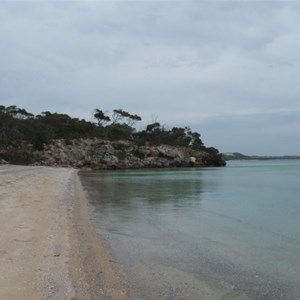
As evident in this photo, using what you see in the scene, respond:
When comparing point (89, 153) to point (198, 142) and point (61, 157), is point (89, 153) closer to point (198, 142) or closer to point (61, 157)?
point (61, 157)

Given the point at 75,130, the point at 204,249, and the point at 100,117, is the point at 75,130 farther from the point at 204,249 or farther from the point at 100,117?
the point at 204,249

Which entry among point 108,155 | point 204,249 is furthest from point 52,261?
point 108,155

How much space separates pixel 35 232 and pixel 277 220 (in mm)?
9075

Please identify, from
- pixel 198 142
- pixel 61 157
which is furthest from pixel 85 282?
pixel 198 142

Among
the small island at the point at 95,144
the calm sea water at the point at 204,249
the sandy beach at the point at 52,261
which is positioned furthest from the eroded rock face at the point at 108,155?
the sandy beach at the point at 52,261

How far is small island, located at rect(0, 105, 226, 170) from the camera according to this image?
3012 inches

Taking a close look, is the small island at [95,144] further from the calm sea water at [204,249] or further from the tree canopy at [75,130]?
the calm sea water at [204,249]

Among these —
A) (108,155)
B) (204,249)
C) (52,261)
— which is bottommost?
(204,249)

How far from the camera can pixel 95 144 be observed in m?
90.1

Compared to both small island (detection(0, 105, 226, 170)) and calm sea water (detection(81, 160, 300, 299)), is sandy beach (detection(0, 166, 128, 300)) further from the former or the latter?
small island (detection(0, 105, 226, 170))

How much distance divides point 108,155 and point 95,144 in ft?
19.2

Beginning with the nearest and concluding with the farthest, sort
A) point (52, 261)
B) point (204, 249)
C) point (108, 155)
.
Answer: point (52, 261) → point (204, 249) → point (108, 155)

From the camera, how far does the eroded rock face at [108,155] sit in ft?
266

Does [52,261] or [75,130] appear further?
[75,130]
